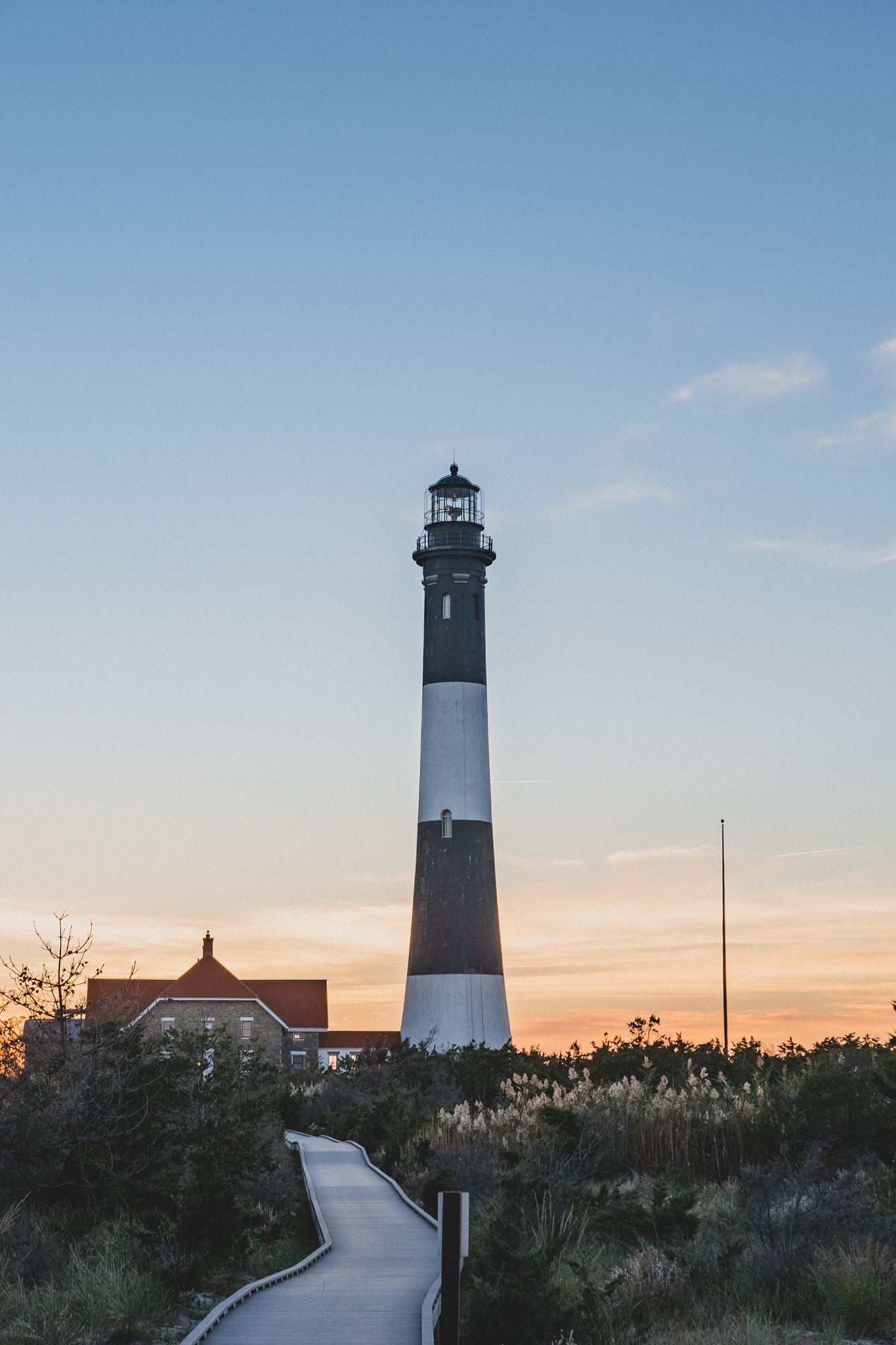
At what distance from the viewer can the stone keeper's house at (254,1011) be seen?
53.0 metres

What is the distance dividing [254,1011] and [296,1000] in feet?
10.7

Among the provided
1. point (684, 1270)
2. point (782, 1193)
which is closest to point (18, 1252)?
point (684, 1270)

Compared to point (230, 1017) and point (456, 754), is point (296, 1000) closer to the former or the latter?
point (230, 1017)

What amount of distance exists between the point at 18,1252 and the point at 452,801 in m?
29.1

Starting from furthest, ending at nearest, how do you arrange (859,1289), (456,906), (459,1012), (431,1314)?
(456,906) → (459,1012) → (431,1314) → (859,1289)

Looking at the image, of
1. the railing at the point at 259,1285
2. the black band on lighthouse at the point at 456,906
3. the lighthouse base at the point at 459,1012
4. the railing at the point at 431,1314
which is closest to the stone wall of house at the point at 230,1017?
the lighthouse base at the point at 459,1012

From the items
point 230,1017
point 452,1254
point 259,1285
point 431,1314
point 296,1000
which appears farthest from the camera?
point 296,1000

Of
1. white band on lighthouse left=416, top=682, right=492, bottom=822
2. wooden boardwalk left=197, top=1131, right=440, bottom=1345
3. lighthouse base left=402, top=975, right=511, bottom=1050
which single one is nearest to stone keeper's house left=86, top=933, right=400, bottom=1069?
lighthouse base left=402, top=975, right=511, bottom=1050

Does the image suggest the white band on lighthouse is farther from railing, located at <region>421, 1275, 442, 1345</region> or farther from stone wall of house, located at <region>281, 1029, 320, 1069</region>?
railing, located at <region>421, 1275, 442, 1345</region>

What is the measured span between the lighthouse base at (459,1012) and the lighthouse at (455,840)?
27 mm

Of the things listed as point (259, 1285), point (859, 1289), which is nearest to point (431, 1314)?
point (259, 1285)

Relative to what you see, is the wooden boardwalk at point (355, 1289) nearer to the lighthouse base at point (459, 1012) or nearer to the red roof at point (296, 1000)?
the lighthouse base at point (459, 1012)

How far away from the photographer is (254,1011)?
5422 centimetres

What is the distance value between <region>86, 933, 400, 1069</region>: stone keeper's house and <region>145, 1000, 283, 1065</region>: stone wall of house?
0.02 metres
